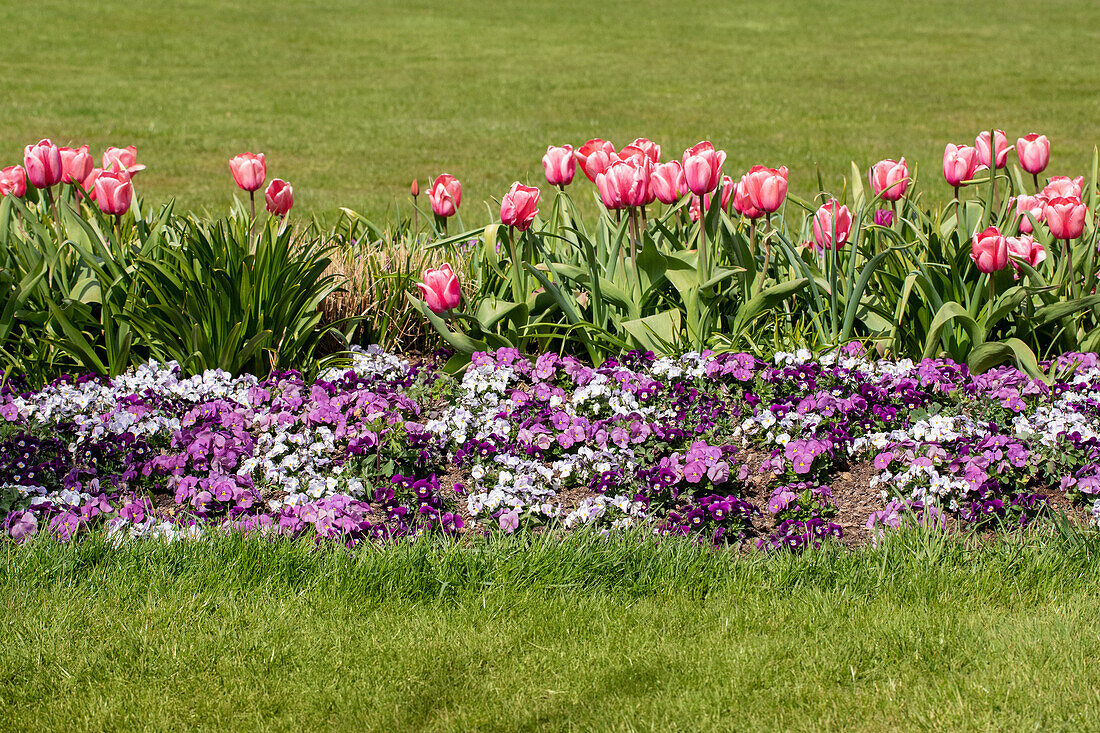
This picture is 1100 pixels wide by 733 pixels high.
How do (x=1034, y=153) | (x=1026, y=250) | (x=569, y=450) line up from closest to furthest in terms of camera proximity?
(x=569, y=450) → (x=1026, y=250) → (x=1034, y=153)

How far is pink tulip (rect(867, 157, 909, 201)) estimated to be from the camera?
403cm

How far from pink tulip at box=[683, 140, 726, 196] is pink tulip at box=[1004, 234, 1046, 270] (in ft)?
3.30

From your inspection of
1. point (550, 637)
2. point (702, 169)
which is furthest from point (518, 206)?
point (550, 637)

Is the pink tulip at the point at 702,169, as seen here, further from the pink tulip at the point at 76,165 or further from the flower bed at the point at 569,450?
the pink tulip at the point at 76,165

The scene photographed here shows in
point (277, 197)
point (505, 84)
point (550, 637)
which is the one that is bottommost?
point (550, 637)

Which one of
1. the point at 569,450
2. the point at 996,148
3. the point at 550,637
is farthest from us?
the point at 996,148

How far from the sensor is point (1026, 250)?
3.72 m

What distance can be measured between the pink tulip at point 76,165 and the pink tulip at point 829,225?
2.85m

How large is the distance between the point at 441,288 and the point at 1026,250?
2.01m

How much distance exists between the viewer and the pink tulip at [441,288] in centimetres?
361

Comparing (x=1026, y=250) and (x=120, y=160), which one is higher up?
(x=120, y=160)

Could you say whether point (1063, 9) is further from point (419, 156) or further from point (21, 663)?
point (21, 663)

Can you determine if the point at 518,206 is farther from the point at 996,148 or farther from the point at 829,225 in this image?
the point at 996,148

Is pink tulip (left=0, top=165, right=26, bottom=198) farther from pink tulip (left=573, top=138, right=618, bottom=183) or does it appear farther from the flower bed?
pink tulip (left=573, top=138, right=618, bottom=183)
